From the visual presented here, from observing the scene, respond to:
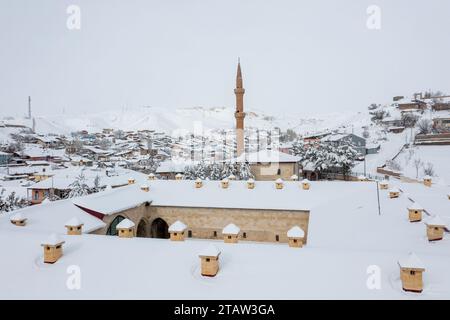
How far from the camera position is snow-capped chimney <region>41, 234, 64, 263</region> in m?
9.60

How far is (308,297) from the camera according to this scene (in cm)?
784

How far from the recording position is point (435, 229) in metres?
12.1

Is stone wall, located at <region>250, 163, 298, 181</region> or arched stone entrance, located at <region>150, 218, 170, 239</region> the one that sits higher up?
stone wall, located at <region>250, 163, 298, 181</region>

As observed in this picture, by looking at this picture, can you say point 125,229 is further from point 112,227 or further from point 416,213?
point 416,213

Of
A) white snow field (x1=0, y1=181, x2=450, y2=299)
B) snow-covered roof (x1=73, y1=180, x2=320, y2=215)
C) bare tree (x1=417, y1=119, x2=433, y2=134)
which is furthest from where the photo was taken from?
bare tree (x1=417, y1=119, x2=433, y2=134)

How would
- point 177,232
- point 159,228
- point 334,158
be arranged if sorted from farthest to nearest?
point 334,158 < point 159,228 < point 177,232

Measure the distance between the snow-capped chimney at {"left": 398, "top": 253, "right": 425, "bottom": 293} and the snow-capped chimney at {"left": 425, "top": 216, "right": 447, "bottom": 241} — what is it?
5311 mm

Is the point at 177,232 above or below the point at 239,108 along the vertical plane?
below

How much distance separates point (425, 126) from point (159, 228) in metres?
58.0

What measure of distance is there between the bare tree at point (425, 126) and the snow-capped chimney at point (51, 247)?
64.2m

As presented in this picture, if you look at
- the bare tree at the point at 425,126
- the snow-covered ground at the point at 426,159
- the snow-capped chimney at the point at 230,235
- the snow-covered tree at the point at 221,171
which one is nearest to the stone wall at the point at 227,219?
the snow-capped chimney at the point at 230,235

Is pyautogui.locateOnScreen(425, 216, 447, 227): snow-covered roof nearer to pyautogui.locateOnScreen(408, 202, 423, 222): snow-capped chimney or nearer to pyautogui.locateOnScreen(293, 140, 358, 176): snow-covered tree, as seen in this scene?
pyautogui.locateOnScreen(408, 202, 423, 222): snow-capped chimney

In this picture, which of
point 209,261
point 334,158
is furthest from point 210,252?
point 334,158

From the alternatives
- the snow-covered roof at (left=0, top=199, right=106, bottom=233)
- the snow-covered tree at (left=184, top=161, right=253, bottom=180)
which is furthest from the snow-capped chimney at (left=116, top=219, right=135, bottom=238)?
the snow-covered tree at (left=184, top=161, right=253, bottom=180)
